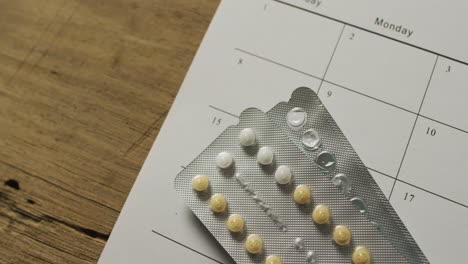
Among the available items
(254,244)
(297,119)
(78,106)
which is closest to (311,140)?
(297,119)

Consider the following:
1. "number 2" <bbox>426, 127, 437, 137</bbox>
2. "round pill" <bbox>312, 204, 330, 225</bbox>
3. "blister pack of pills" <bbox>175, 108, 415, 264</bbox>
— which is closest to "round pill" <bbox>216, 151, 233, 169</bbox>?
"blister pack of pills" <bbox>175, 108, 415, 264</bbox>

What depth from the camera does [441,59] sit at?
593 mm

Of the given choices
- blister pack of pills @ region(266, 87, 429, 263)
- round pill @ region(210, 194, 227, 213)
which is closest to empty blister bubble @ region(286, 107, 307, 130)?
blister pack of pills @ region(266, 87, 429, 263)

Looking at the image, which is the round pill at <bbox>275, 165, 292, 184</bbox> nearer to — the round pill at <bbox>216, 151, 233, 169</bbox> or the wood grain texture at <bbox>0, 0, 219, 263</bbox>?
the round pill at <bbox>216, 151, 233, 169</bbox>

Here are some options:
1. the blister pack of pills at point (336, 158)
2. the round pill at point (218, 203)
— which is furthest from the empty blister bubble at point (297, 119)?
the round pill at point (218, 203)

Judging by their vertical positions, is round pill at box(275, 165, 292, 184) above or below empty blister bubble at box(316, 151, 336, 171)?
below

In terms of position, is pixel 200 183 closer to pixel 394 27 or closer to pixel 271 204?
pixel 271 204

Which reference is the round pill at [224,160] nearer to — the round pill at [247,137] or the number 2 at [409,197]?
the round pill at [247,137]

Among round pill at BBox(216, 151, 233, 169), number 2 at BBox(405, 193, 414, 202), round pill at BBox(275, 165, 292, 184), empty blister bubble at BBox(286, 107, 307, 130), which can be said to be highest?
empty blister bubble at BBox(286, 107, 307, 130)

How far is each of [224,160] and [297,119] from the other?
0.09 metres

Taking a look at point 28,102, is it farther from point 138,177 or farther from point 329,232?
point 329,232

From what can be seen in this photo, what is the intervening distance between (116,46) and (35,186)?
19cm

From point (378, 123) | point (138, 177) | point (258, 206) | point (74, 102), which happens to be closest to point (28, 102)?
point (74, 102)

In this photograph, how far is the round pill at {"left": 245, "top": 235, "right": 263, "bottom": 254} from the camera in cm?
53
